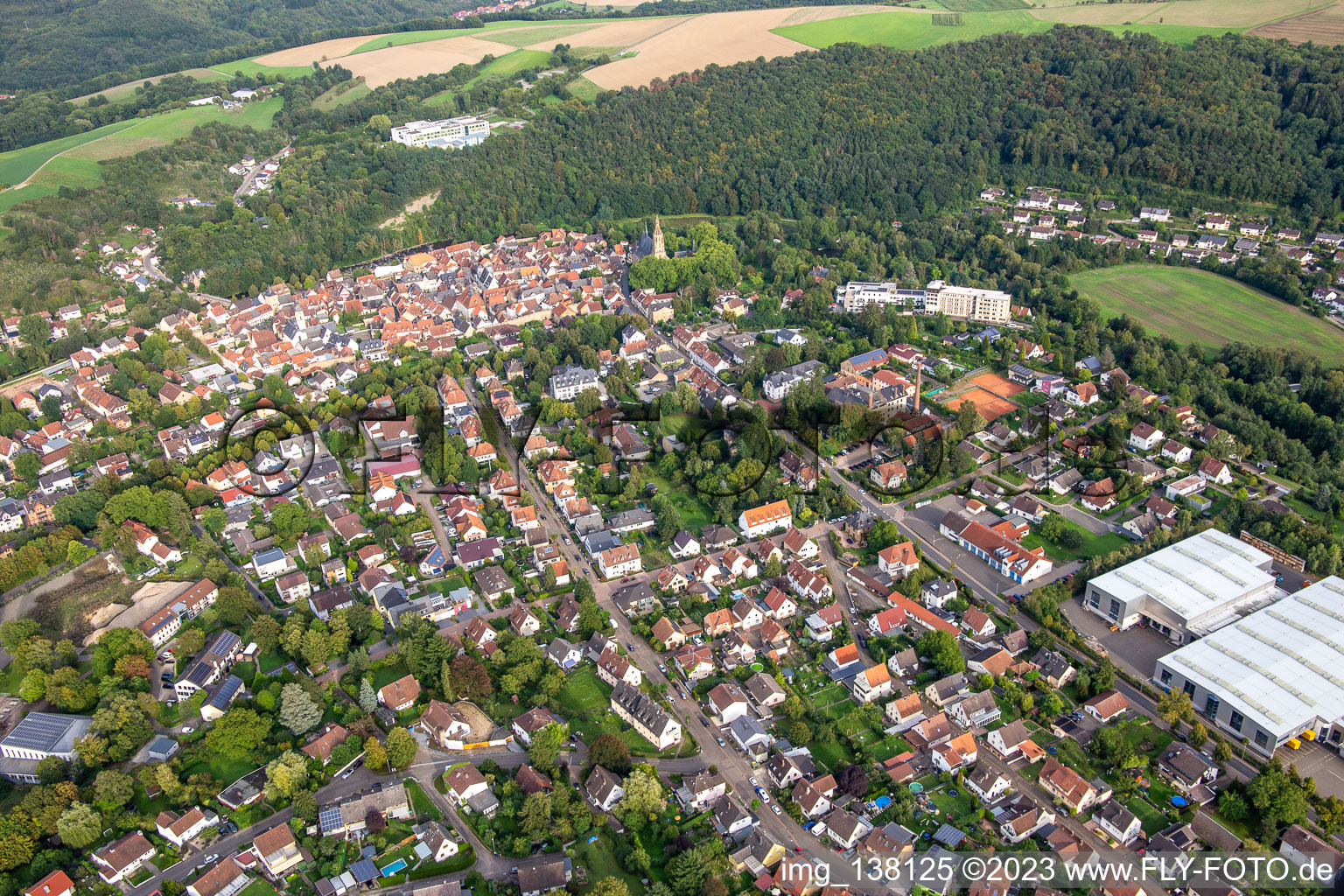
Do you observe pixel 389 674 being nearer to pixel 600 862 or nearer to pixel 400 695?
pixel 400 695

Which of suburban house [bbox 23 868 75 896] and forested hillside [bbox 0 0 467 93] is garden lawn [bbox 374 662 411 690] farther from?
forested hillside [bbox 0 0 467 93]

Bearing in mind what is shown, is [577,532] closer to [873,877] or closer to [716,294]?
[873,877]

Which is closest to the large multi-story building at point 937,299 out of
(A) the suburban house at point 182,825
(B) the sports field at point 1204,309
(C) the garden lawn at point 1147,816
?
(B) the sports field at point 1204,309

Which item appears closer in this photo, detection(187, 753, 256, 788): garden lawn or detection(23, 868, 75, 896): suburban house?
detection(23, 868, 75, 896): suburban house

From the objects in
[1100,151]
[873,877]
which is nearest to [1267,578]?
[873,877]

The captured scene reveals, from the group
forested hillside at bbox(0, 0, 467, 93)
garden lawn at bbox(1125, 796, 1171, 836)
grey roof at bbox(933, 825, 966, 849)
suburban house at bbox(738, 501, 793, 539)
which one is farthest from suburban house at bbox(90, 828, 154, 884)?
forested hillside at bbox(0, 0, 467, 93)

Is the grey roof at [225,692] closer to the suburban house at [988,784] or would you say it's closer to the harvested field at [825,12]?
the suburban house at [988,784]
